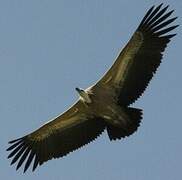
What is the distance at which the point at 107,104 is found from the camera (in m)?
31.5

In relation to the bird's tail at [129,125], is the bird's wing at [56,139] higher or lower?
higher

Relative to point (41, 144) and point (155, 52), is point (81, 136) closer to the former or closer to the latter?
point (41, 144)

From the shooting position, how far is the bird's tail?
31.1 meters

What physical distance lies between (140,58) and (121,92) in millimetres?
1108

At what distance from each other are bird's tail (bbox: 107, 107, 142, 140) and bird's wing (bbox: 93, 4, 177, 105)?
0.52 meters

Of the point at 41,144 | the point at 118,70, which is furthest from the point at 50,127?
the point at 118,70

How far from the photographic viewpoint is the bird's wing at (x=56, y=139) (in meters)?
32.4

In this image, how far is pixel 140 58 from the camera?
31.5 meters

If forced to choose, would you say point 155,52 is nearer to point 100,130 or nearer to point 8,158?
point 100,130

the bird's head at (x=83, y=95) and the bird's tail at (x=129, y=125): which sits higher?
the bird's head at (x=83, y=95)

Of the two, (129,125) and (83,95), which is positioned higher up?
(83,95)

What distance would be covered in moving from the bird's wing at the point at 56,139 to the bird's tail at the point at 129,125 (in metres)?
0.86

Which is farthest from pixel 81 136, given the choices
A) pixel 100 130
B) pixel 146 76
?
pixel 146 76

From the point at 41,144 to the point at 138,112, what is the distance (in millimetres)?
3291
